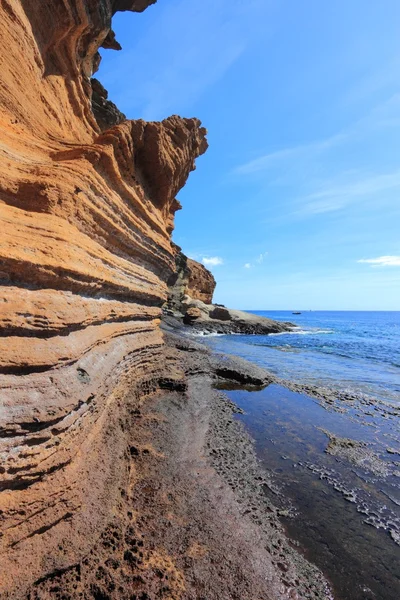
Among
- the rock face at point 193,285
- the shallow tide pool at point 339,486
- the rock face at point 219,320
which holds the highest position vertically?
the rock face at point 193,285

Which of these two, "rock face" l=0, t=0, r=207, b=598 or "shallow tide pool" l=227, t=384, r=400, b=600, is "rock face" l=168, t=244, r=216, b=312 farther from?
"shallow tide pool" l=227, t=384, r=400, b=600

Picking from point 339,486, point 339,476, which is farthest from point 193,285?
point 339,486

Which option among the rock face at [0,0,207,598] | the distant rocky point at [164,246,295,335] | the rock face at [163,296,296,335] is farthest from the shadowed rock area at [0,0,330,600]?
the rock face at [163,296,296,335]

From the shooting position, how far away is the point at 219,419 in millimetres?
8055

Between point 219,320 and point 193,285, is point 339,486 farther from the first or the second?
point 193,285

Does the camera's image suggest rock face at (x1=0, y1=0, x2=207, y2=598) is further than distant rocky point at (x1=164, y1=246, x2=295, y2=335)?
No

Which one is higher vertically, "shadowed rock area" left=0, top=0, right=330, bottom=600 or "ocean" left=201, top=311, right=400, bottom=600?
"shadowed rock area" left=0, top=0, right=330, bottom=600

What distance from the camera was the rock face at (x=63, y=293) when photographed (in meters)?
2.97

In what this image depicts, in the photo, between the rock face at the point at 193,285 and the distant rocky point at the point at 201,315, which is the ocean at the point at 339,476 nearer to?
the distant rocky point at the point at 201,315

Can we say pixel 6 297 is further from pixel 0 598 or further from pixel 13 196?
pixel 0 598

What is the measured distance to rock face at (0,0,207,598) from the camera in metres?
2.97

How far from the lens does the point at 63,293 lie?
4.16m

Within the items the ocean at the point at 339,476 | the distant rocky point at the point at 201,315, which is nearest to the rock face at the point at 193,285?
the distant rocky point at the point at 201,315

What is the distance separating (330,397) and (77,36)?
15514mm
